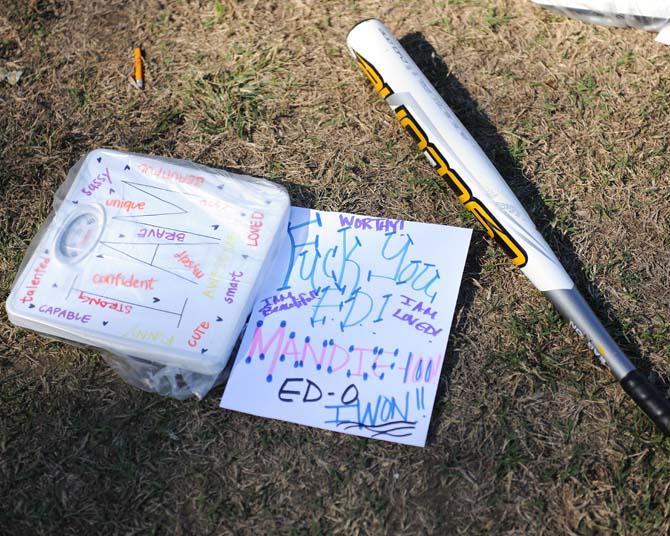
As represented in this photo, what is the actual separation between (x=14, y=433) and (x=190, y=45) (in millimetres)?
1078

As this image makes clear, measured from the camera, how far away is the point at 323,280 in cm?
152

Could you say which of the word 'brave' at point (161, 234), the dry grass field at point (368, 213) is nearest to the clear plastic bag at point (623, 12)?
the dry grass field at point (368, 213)

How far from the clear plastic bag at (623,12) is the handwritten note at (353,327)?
2.32ft

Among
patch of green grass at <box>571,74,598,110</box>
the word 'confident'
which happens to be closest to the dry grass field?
patch of green grass at <box>571,74,598,110</box>

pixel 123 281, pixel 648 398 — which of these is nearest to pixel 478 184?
pixel 648 398

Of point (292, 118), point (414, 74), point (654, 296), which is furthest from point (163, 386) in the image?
point (654, 296)

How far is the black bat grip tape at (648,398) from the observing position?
4.20ft

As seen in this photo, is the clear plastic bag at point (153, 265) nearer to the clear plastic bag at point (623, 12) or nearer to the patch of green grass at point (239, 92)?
the patch of green grass at point (239, 92)

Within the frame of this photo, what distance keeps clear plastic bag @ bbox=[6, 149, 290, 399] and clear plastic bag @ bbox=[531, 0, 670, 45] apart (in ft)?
2.94

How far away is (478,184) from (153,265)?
73 centimetres

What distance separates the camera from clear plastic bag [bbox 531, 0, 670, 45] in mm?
1700

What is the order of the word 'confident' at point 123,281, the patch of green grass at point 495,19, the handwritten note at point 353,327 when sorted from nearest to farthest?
the handwritten note at point 353,327
the word 'confident' at point 123,281
the patch of green grass at point 495,19

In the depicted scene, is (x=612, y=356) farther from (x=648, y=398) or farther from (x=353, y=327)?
(x=353, y=327)

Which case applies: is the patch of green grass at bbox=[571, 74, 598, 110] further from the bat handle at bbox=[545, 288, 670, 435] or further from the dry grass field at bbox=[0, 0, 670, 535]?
the bat handle at bbox=[545, 288, 670, 435]
